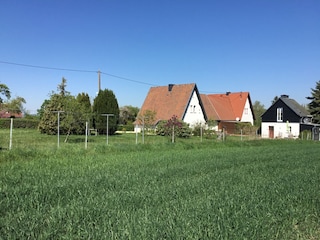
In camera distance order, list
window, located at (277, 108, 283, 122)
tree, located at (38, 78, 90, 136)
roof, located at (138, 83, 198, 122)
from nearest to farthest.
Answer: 1. tree, located at (38, 78, 90, 136)
2. roof, located at (138, 83, 198, 122)
3. window, located at (277, 108, 283, 122)

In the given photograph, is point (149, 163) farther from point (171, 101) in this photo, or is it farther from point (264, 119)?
point (264, 119)

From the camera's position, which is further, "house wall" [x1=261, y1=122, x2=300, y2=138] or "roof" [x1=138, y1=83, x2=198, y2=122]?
"house wall" [x1=261, y1=122, x2=300, y2=138]

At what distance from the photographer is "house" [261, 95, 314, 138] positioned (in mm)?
49781

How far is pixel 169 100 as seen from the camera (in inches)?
1821

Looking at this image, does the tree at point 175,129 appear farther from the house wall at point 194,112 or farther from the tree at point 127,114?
the tree at point 127,114

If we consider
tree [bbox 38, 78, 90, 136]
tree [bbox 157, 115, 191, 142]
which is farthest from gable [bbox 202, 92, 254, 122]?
tree [bbox 38, 78, 90, 136]

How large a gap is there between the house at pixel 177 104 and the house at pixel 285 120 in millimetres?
12962

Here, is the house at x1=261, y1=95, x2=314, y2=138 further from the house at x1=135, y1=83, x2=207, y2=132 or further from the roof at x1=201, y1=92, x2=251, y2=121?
the house at x1=135, y1=83, x2=207, y2=132

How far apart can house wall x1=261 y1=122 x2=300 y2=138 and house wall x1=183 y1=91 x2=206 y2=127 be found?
40.1 ft

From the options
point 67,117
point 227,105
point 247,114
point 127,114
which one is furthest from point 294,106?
point 67,117

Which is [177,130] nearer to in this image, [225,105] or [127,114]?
[225,105]

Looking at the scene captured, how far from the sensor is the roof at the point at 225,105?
172 ft

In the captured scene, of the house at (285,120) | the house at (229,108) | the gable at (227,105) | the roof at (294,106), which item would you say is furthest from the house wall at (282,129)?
the gable at (227,105)

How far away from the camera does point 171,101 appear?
4591 cm
